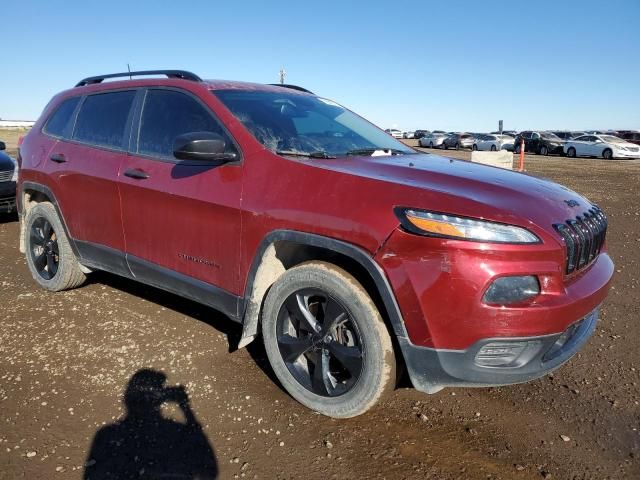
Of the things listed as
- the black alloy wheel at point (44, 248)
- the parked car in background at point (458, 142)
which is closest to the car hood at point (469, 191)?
the black alloy wheel at point (44, 248)

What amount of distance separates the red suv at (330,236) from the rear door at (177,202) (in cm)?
1

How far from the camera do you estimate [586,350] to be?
349cm

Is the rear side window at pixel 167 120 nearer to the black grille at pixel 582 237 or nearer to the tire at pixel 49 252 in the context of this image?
the tire at pixel 49 252

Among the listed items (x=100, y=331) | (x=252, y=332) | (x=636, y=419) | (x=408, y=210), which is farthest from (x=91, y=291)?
(x=636, y=419)

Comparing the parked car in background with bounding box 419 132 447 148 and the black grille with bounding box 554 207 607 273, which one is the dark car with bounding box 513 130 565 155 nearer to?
the parked car in background with bounding box 419 132 447 148

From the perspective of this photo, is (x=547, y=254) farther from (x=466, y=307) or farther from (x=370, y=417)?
(x=370, y=417)

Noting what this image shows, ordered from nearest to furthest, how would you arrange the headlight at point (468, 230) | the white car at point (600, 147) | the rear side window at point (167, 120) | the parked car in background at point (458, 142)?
the headlight at point (468, 230) → the rear side window at point (167, 120) → the white car at point (600, 147) → the parked car in background at point (458, 142)

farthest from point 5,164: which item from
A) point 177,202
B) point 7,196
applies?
point 177,202

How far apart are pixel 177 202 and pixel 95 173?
1009 mm

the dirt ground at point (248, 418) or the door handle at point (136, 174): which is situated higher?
the door handle at point (136, 174)

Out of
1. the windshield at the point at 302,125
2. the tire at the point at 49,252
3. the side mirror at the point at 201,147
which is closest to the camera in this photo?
the side mirror at the point at 201,147

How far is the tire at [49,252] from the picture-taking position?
13.8ft

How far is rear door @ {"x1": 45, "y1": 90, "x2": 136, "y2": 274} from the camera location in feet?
11.8

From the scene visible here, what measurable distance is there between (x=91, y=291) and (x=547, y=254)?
398 cm
